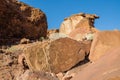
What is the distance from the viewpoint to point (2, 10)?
44.4 feet

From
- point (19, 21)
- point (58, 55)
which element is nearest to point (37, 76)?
point (58, 55)

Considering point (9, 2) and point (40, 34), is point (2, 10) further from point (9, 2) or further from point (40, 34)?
point (40, 34)

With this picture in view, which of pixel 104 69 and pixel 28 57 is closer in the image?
pixel 104 69

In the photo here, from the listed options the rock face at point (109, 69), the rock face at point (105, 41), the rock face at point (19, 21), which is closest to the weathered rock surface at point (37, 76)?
the rock face at point (105, 41)

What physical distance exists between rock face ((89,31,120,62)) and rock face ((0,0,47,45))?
6.74 metres

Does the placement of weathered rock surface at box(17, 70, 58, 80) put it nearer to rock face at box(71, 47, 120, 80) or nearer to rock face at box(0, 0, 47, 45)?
rock face at box(71, 47, 120, 80)

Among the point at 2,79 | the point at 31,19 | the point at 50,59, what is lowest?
the point at 2,79

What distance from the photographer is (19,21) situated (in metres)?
13.9

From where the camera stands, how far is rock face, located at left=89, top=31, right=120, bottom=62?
6859 mm

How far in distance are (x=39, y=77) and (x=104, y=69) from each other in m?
2.46

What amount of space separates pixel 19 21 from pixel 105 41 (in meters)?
7.43

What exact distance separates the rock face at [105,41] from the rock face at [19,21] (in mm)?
6743

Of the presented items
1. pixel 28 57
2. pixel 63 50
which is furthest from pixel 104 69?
pixel 28 57

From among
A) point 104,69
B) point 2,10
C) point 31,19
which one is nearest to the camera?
point 104,69
